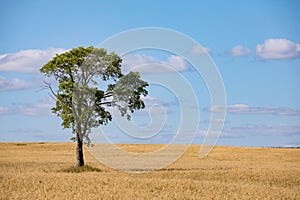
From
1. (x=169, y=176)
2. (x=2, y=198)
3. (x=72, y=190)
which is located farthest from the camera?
(x=169, y=176)

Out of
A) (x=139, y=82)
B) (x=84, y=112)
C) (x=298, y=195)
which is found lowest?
(x=298, y=195)

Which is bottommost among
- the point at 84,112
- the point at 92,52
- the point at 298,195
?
the point at 298,195

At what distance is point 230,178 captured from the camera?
31906 millimetres

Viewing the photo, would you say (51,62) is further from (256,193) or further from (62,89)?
(256,193)

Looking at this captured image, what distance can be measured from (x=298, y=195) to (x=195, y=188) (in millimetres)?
4943

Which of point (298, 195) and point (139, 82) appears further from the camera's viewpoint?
point (139, 82)

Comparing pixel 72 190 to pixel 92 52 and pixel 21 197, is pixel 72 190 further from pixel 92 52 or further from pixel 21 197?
pixel 92 52

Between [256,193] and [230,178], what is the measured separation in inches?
393

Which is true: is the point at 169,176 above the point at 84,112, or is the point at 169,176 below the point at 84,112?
below

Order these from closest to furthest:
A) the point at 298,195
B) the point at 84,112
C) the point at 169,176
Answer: the point at 298,195 < the point at 169,176 < the point at 84,112

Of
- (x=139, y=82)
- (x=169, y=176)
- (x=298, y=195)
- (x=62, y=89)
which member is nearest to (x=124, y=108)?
(x=139, y=82)

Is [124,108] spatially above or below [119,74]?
below

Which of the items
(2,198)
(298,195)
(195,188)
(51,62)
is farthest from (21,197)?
(51,62)

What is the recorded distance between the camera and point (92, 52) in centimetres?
3653
